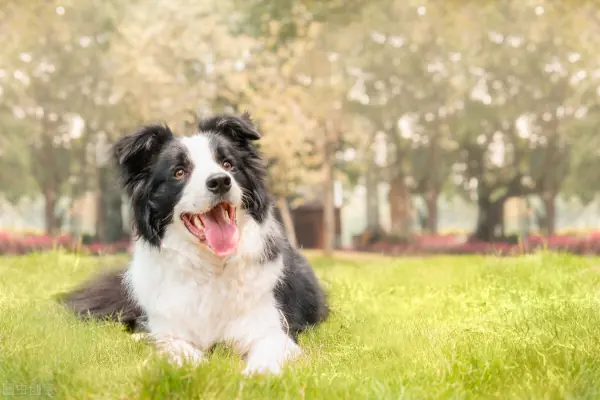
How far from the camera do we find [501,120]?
18.8 meters

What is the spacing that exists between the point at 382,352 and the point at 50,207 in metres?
18.1

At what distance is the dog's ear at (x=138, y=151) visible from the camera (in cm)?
408

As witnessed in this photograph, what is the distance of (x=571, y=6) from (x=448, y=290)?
320 inches

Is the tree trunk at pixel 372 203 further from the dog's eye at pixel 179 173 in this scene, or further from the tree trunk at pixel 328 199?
the dog's eye at pixel 179 173

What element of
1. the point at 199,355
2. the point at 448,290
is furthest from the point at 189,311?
the point at 448,290

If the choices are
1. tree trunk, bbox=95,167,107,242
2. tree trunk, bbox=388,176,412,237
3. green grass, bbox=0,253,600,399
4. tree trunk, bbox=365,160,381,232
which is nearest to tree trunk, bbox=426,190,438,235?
tree trunk, bbox=388,176,412,237

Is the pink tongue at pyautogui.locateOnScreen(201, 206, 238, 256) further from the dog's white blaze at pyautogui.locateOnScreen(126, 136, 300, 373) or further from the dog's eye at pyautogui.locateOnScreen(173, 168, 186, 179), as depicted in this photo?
the dog's eye at pyautogui.locateOnScreen(173, 168, 186, 179)

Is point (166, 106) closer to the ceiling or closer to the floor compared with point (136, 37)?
closer to the floor

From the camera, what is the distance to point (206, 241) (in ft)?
13.1

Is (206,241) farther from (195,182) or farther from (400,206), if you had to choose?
(400,206)

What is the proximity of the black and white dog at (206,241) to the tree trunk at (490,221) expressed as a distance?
1661 cm

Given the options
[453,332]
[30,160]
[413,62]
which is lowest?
[453,332]

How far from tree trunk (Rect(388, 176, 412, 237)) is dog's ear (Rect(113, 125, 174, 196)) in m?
16.7

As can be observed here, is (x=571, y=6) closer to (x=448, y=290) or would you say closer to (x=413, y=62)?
(x=413, y=62)
